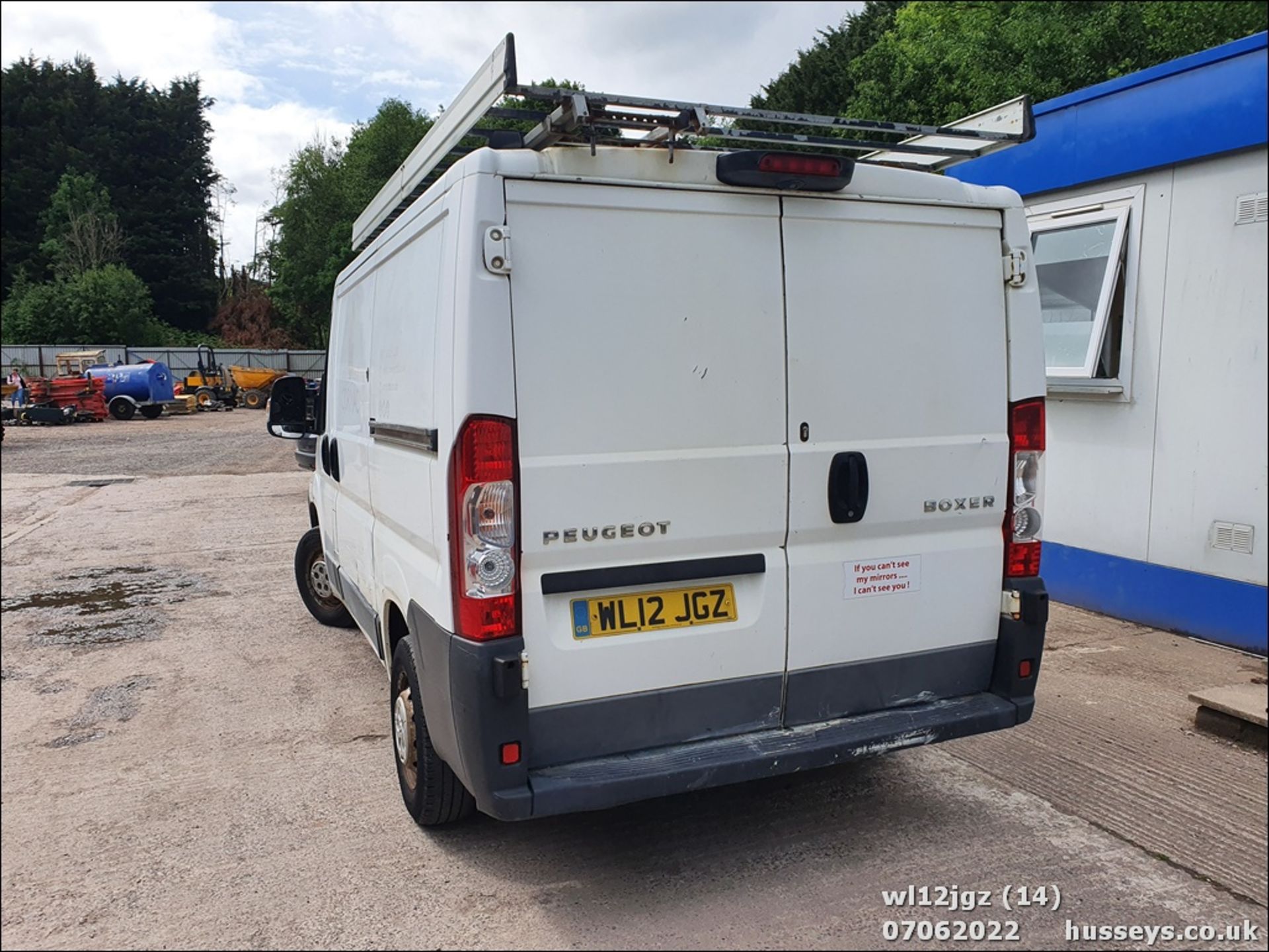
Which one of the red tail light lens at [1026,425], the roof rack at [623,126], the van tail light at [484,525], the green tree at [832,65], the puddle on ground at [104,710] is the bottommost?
the puddle on ground at [104,710]

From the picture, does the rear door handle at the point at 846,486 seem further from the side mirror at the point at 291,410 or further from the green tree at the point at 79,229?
the side mirror at the point at 291,410

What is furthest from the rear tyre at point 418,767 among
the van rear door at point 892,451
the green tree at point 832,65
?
the green tree at point 832,65

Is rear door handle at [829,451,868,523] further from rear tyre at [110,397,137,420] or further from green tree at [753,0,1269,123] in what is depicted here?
rear tyre at [110,397,137,420]

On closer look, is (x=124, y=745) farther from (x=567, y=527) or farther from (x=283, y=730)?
(x=567, y=527)

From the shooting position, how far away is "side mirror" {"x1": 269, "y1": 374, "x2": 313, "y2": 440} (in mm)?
6223

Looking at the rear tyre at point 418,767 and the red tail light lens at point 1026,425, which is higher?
the red tail light lens at point 1026,425

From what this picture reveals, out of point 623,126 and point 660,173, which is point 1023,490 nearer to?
point 660,173

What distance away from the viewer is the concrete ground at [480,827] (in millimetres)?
2266

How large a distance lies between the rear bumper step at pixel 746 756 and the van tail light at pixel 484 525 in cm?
53

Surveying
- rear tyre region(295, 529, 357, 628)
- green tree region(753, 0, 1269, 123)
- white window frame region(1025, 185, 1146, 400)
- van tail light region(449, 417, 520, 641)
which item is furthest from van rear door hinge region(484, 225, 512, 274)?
green tree region(753, 0, 1269, 123)

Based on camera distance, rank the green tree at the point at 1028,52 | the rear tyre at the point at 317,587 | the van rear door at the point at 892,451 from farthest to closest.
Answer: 1. the green tree at the point at 1028,52
2. the rear tyre at the point at 317,587
3. the van rear door at the point at 892,451

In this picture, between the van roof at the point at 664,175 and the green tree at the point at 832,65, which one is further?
the green tree at the point at 832,65

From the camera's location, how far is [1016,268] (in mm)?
3529

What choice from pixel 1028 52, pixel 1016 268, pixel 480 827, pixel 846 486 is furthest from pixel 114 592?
pixel 1028 52
